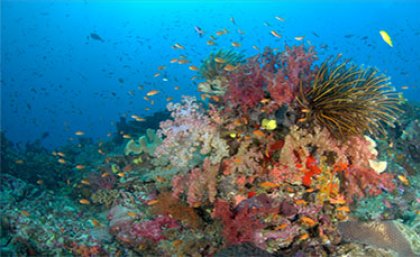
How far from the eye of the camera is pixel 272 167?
5.64 m

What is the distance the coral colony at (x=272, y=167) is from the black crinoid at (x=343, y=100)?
20mm

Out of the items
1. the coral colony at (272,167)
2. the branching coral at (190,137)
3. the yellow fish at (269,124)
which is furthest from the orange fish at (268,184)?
the branching coral at (190,137)

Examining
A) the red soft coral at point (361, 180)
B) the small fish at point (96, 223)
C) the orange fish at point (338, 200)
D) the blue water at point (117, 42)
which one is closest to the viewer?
the orange fish at point (338, 200)

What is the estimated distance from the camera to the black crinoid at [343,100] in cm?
498

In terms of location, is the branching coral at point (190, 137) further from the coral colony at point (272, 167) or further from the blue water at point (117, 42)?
the blue water at point (117, 42)

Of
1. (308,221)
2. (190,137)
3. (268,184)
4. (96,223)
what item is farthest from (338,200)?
(96,223)

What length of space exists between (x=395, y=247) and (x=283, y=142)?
2744 mm

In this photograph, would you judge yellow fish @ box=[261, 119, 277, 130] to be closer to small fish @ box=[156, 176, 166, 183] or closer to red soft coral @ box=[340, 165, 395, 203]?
red soft coral @ box=[340, 165, 395, 203]

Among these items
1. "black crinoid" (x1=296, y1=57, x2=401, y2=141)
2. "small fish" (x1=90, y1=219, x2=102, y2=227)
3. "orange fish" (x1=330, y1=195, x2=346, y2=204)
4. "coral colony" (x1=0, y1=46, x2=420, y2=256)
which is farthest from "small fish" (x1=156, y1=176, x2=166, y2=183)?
"orange fish" (x1=330, y1=195, x2=346, y2=204)

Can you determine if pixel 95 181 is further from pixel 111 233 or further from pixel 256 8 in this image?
pixel 256 8

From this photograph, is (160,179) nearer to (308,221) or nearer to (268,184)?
(268,184)

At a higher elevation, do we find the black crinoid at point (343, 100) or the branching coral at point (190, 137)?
the black crinoid at point (343, 100)

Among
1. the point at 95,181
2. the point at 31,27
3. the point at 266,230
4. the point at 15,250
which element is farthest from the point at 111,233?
the point at 31,27

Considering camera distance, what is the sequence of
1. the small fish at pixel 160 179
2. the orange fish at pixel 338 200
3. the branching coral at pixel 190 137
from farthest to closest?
the small fish at pixel 160 179, the branching coral at pixel 190 137, the orange fish at pixel 338 200
